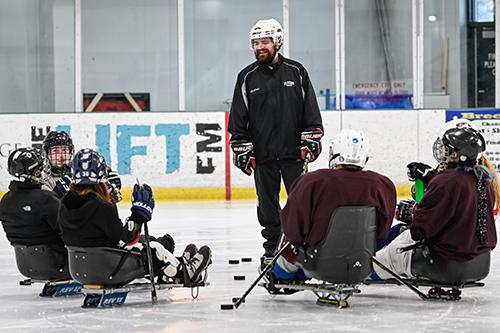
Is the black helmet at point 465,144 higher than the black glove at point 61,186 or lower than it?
higher

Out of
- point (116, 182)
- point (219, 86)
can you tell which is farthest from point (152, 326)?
point (219, 86)

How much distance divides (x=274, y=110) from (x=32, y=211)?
5.21 ft

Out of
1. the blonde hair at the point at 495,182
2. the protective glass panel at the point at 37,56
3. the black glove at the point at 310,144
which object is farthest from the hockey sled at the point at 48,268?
the protective glass panel at the point at 37,56

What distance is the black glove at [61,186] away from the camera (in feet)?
20.6

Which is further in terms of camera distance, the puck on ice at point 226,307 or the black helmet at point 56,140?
the black helmet at point 56,140

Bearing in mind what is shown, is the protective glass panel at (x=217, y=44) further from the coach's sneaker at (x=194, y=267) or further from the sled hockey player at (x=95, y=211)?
the sled hockey player at (x=95, y=211)

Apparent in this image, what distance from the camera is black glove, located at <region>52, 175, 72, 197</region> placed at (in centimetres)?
629

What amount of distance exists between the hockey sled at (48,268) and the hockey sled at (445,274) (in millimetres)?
1798

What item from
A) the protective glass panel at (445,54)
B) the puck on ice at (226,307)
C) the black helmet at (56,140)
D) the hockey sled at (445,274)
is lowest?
the puck on ice at (226,307)

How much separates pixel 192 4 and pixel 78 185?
10713 millimetres

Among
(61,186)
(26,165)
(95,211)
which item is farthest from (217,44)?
Answer: (95,211)

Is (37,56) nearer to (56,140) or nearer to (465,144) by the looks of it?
(56,140)

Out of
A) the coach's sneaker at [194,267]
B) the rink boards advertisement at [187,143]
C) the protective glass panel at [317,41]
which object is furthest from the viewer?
the protective glass panel at [317,41]

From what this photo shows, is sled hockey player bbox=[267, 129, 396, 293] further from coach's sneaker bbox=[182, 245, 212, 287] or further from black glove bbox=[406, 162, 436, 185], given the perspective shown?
black glove bbox=[406, 162, 436, 185]
